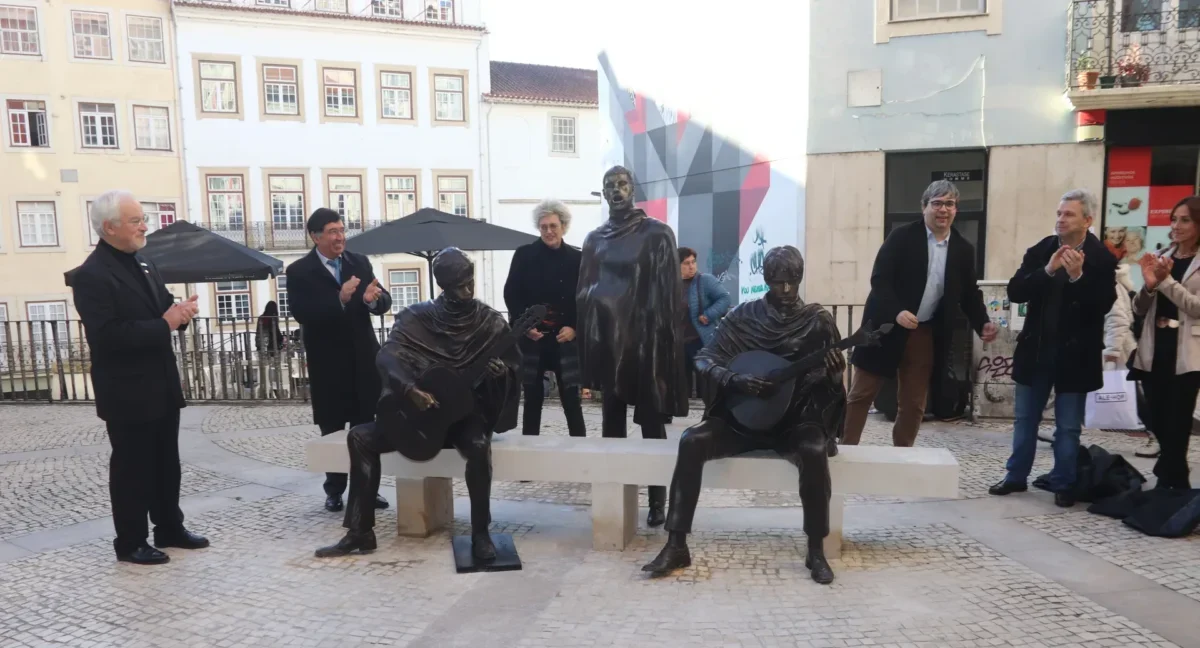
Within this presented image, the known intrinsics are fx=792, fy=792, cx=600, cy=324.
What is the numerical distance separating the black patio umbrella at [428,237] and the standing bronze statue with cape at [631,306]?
15.4 feet

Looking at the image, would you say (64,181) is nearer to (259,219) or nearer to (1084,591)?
(259,219)

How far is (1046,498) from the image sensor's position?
511 cm

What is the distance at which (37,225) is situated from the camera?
84.1 ft

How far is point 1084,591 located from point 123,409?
4.79 m

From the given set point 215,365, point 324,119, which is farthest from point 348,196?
point 215,365

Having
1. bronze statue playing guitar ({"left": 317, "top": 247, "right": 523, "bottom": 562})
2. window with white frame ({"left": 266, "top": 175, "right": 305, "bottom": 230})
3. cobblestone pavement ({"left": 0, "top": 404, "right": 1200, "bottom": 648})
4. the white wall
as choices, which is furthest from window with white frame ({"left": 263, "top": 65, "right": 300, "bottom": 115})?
bronze statue playing guitar ({"left": 317, "top": 247, "right": 523, "bottom": 562})

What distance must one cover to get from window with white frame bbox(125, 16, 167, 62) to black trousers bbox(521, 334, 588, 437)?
86.9ft

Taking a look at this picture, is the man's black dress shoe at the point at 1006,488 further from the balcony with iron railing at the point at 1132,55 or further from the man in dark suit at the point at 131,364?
the balcony with iron railing at the point at 1132,55

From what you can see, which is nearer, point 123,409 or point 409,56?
point 123,409

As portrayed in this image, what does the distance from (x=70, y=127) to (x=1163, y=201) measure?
2892 centimetres

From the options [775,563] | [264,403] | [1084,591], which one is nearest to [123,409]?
[775,563]

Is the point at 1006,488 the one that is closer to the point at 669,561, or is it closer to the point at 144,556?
the point at 669,561

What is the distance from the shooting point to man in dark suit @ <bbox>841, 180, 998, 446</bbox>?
16.5 ft

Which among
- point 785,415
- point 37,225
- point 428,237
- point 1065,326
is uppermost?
point 37,225
